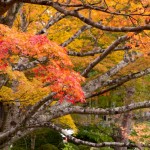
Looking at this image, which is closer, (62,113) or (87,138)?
(62,113)

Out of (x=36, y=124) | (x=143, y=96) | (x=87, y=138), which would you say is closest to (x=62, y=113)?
(x=36, y=124)

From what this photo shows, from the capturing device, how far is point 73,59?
11.6m

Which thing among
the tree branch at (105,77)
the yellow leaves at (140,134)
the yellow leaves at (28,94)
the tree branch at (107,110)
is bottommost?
the yellow leaves at (140,134)

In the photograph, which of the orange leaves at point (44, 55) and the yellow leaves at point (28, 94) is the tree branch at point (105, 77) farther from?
the orange leaves at point (44, 55)

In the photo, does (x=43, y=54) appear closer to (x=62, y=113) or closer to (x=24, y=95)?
(x=24, y=95)

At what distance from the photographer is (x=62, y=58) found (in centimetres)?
616

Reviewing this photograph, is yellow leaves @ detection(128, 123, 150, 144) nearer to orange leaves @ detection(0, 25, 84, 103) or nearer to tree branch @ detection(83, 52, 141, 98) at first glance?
tree branch @ detection(83, 52, 141, 98)

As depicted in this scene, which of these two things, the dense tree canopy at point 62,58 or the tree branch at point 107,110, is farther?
the tree branch at point 107,110

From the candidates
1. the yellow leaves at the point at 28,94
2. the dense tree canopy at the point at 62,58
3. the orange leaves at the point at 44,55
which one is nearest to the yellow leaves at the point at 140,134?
the dense tree canopy at the point at 62,58

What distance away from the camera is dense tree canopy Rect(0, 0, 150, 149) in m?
5.66

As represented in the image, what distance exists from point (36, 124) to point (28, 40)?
3.65m

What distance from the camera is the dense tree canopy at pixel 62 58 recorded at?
223 inches

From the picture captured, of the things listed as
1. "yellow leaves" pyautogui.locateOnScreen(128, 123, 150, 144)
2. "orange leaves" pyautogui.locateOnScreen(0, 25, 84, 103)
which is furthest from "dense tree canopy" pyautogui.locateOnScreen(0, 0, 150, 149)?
"yellow leaves" pyautogui.locateOnScreen(128, 123, 150, 144)

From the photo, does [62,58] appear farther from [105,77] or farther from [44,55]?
[105,77]
